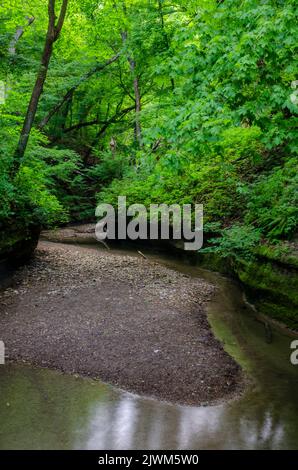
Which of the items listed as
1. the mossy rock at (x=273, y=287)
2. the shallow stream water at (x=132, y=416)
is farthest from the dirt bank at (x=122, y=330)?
the mossy rock at (x=273, y=287)

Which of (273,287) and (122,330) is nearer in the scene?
(122,330)

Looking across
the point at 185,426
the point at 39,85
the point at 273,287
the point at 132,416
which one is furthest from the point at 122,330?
the point at 39,85

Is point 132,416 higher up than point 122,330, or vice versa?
point 122,330

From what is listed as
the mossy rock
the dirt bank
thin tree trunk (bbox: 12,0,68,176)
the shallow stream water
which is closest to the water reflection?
the shallow stream water

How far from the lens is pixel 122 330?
769 cm

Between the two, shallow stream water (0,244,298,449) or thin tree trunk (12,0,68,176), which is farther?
thin tree trunk (12,0,68,176)

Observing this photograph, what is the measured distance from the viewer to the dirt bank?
6160 mm

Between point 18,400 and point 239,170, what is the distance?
450 inches

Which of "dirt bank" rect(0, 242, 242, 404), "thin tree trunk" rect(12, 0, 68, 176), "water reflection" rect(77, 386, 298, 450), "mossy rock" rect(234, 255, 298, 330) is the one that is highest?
"thin tree trunk" rect(12, 0, 68, 176)

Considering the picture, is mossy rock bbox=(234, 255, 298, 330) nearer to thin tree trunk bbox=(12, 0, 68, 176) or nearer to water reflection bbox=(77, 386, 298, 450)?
water reflection bbox=(77, 386, 298, 450)

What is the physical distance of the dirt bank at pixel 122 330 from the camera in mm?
6160

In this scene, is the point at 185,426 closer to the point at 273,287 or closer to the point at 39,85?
the point at 273,287

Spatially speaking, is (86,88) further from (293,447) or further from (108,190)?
(293,447)

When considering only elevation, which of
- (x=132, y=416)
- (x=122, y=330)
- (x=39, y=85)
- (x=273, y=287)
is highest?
(x=39, y=85)
